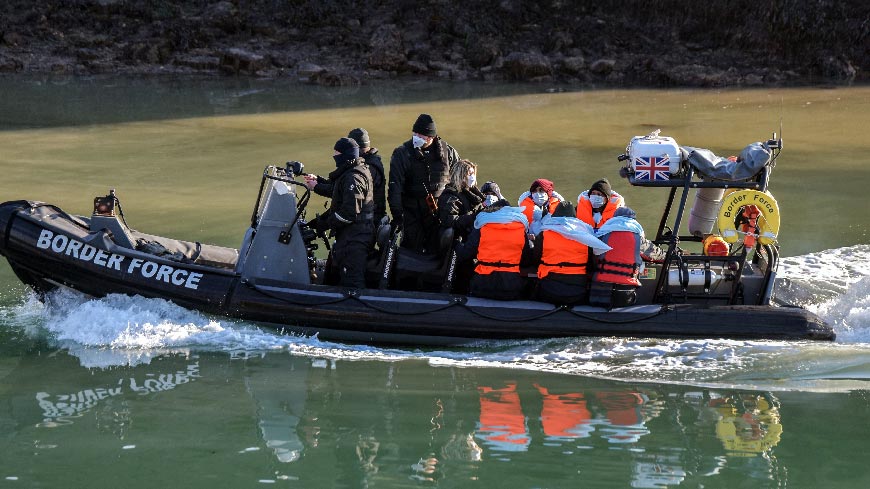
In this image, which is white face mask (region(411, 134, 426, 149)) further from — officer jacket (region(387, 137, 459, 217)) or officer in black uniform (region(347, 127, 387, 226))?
officer in black uniform (region(347, 127, 387, 226))

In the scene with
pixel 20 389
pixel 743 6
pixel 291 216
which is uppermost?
pixel 743 6

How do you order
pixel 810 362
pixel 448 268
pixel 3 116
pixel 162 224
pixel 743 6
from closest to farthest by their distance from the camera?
pixel 810 362 < pixel 448 268 < pixel 162 224 < pixel 3 116 < pixel 743 6

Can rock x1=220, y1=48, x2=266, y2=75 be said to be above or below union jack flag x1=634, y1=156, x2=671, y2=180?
above

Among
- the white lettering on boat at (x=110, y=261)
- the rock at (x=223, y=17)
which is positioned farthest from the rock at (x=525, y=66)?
the white lettering on boat at (x=110, y=261)

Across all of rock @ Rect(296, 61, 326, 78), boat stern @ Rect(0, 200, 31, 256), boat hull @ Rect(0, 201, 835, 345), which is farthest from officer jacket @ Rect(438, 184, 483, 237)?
rock @ Rect(296, 61, 326, 78)

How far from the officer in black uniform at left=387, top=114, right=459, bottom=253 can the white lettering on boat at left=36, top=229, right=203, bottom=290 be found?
1.48 m

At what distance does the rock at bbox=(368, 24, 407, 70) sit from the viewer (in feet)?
66.9

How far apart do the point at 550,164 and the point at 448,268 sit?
5.90 metres

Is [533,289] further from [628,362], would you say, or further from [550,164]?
[550,164]

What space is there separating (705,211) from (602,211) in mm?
763

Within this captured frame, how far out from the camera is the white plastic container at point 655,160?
7051 mm

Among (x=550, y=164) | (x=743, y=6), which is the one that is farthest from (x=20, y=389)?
(x=743, y=6)

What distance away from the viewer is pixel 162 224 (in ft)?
34.4

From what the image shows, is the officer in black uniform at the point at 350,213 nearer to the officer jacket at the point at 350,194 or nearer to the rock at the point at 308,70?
Result: the officer jacket at the point at 350,194
